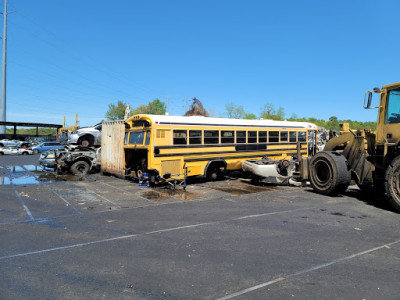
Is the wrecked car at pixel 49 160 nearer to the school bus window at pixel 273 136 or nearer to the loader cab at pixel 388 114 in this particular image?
the school bus window at pixel 273 136

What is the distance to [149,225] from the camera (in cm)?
641

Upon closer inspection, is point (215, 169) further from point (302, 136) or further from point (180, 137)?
point (302, 136)

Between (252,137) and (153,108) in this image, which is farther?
(153,108)

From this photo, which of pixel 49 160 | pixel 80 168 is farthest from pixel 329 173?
pixel 49 160

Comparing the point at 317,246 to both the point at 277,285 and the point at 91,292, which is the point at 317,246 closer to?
the point at 277,285

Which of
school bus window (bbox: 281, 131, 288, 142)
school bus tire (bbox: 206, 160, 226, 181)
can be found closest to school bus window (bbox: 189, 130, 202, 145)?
school bus tire (bbox: 206, 160, 226, 181)

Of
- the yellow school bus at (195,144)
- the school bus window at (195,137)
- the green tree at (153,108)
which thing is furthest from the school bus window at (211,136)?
the green tree at (153,108)

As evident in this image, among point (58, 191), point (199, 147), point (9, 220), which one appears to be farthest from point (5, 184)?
point (199, 147)

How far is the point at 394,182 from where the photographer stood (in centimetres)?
750

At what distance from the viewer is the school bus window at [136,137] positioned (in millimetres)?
11751

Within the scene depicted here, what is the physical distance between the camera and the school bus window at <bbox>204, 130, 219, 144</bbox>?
1256 cm

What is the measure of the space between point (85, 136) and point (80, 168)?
13.8 feet

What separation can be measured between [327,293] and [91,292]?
2784 mm

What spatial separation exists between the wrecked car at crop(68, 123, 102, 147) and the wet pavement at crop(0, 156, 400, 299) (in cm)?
946
